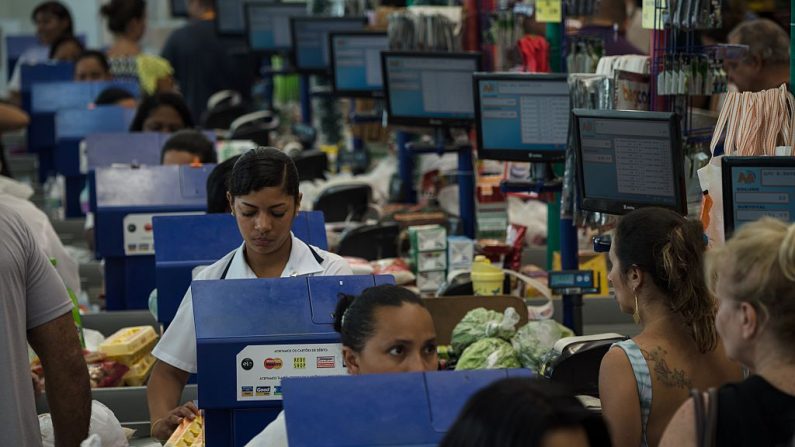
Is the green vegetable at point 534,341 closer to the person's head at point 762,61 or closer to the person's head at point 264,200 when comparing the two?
the person's head at point 264,200

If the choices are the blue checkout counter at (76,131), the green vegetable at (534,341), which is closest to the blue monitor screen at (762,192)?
the green vegetable at (534,341)

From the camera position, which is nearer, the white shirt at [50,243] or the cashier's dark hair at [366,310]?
the cashier's dark hair at [366,310]

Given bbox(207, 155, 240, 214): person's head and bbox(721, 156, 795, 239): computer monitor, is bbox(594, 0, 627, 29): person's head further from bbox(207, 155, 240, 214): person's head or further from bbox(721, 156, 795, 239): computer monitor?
bbox(721, 156, 795, 239): computer monitor

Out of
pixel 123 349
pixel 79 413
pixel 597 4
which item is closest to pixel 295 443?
pixel 79 413

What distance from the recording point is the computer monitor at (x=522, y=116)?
558cm

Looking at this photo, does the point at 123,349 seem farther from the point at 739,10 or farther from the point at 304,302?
the point at 739,10

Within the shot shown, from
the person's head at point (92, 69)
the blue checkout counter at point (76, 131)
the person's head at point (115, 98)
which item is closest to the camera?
the blue checkout counter at point (76, 131)

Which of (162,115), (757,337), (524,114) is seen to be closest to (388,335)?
(757,337)

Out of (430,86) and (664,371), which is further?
(430,86)

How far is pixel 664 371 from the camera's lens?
3.37 meters

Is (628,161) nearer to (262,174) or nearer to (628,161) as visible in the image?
(628,161)

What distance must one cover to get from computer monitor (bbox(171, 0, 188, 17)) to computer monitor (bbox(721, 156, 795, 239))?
40.6 ft

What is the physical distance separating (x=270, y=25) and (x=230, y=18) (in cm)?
102

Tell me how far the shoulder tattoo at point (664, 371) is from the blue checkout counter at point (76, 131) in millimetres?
6179
